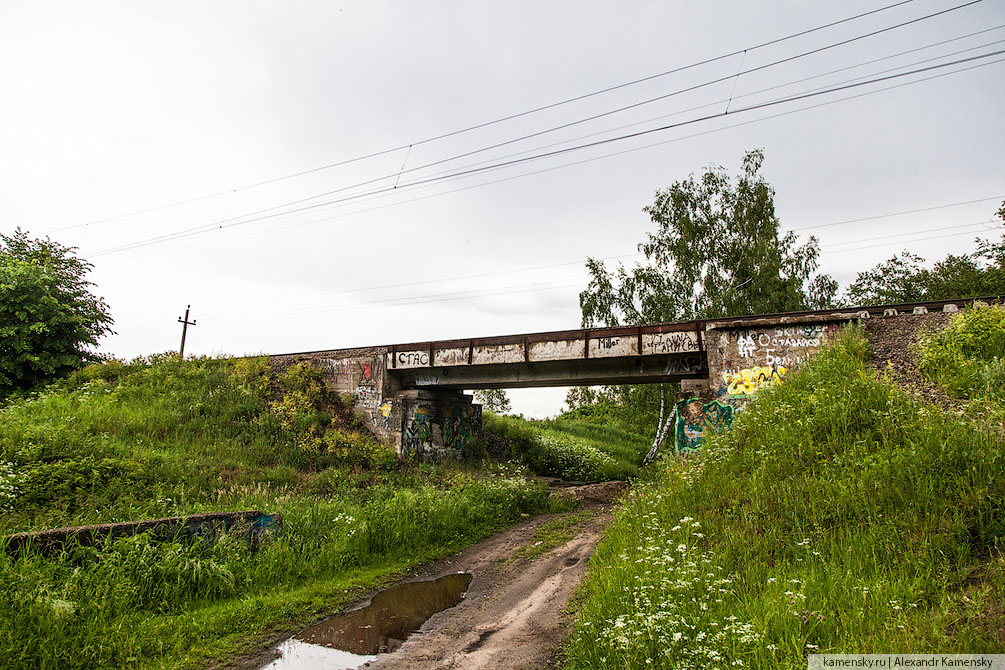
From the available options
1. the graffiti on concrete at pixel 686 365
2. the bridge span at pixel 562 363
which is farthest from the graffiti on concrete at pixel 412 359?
the graffiti on concrete at pixel 686 365

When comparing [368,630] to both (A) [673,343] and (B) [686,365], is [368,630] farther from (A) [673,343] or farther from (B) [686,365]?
(B) [686,365]

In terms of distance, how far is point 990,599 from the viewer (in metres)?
3.44

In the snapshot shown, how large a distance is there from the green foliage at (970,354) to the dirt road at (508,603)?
548 cm

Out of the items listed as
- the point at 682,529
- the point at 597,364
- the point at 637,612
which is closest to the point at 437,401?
the point at 597,364

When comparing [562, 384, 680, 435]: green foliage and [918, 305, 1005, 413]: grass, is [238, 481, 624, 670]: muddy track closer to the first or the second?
[918, 305, 1005, 413]: grass

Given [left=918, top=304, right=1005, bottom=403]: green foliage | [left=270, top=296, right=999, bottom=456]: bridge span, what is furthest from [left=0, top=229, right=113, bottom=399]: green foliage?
[left=918, top=304, right=1005, bottom=403]: green foliage

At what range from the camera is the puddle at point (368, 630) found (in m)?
4.94

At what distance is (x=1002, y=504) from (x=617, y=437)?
2582cm

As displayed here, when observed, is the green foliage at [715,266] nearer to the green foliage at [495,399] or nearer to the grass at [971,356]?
the grass at [971,356]

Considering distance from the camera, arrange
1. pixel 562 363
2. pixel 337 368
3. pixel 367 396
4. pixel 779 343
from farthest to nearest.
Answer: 1. pixel 337 368
2. pixel 367 396
3. pixel 562 363
4. pixel 779 343

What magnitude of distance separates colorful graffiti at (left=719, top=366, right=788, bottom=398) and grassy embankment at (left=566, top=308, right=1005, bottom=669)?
2873 mm

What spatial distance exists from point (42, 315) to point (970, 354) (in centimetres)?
2374

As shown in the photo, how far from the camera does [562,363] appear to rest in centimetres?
1438

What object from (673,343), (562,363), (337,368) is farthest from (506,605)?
(337,368)
